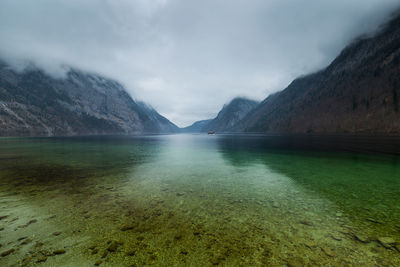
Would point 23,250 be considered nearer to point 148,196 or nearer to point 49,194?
point 148,196

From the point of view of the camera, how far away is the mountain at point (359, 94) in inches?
4424

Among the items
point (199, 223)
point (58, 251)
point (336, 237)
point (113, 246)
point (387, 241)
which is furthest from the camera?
point (199, 223)

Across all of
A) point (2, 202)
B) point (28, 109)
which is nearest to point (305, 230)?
point (2, 202)

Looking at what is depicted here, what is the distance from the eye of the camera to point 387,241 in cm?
611

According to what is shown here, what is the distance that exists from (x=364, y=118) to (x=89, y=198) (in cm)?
16400

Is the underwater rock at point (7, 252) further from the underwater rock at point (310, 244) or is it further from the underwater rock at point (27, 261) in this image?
the underwater rock at point (310, 244)

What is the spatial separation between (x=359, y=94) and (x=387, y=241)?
584 feet

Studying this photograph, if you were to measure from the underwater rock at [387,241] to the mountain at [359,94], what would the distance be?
141147 mm

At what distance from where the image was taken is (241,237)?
6.45 m

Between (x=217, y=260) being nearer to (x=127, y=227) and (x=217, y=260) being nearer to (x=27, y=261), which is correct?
(x=127, y=227)

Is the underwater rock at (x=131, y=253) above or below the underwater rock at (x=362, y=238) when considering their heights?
below

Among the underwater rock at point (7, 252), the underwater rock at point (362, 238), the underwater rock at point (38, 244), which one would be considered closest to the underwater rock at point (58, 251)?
the underwater rock at point (38, 244)

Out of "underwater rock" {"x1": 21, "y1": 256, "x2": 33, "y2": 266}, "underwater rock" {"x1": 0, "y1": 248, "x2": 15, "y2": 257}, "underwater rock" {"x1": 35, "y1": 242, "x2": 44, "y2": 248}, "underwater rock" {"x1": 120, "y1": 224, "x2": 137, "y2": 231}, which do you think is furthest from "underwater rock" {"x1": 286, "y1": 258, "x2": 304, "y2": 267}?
"underwater rock" {"x1": 0, "y1": 248, "x2": 15, "y2": 257}

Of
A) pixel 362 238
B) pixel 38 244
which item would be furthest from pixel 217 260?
pixel 38 244
